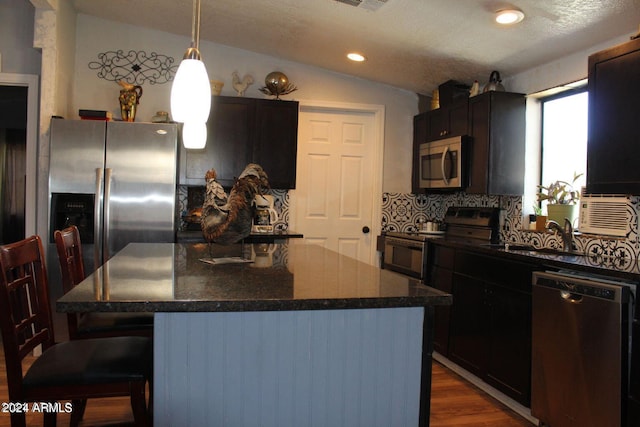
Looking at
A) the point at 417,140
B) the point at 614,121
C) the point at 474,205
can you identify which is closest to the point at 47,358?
the point at 614,121

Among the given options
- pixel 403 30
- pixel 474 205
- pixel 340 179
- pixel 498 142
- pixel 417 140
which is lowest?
pixel 474 205

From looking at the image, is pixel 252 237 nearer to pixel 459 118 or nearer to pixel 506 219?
pixel 459 118

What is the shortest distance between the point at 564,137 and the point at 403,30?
1.37 metres

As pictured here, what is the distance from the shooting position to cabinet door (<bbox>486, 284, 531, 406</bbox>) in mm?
2799

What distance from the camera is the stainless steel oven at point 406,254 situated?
13.0 feet

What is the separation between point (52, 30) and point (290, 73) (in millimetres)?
2010

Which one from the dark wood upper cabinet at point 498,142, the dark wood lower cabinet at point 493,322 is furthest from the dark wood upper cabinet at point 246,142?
the dark wood lower cabinet at point 493,322

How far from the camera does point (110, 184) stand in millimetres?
3742

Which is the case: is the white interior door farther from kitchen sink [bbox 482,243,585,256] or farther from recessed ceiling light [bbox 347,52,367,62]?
kitchen sink [bbox 482,243,585,256]

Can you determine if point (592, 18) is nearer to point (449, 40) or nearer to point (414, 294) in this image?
point (449, 40)

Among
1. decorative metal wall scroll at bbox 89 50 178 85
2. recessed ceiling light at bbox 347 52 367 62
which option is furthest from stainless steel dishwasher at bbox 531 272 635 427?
decorative metal wall scroll at bbox 89 50 178 85

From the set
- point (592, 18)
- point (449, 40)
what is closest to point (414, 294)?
point (592, 18)

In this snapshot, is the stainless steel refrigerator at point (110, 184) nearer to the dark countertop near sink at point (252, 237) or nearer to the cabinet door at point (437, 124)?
the dark countertop near sink at point (252, 237)

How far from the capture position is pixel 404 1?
2.87 metres
